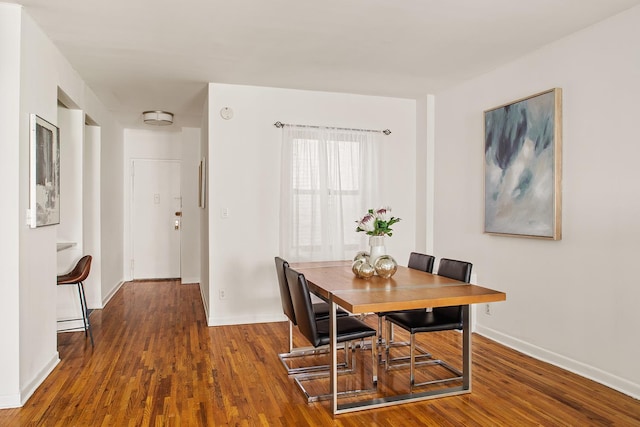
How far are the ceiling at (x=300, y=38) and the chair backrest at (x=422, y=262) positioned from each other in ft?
5.59

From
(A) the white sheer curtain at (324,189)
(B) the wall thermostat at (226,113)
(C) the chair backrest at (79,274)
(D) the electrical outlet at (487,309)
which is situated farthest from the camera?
(A) the white sheer curtain at (324,189)

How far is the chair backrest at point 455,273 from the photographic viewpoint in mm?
3195

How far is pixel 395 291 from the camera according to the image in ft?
9.14

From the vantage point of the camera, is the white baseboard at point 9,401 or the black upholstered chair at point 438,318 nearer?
the white baseboard at point 9,401

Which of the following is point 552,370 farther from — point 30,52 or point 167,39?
point 30,52

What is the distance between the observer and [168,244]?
7496mm

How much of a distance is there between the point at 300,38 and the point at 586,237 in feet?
8.41

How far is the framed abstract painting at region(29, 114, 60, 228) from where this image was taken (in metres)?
2.97

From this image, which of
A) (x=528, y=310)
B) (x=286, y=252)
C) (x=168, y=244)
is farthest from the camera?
(x=168, y=244)

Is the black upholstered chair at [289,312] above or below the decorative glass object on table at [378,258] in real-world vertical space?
below

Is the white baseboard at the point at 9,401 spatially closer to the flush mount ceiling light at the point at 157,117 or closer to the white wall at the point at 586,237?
the white wall at the point at 586,237

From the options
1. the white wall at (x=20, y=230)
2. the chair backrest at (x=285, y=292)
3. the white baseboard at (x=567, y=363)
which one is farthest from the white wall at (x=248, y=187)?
the white baseboard at (x=567, y=363)

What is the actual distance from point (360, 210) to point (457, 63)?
1.83 metres

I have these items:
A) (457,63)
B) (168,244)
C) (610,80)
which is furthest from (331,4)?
(168,244)
